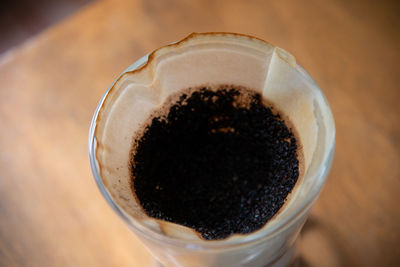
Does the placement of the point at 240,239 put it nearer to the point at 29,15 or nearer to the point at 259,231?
the point at 259,231

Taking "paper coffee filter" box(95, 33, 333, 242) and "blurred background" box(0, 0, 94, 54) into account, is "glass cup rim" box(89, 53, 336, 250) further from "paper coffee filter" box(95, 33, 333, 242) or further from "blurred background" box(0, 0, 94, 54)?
"blurred background" box(0, 0, 94, 54)

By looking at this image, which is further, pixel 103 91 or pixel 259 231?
pixel 103 91

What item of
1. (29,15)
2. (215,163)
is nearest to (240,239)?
(215,163)

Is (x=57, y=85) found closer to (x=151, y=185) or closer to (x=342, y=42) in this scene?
(x=151, y=185)

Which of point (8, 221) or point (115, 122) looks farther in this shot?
point (8, 221)

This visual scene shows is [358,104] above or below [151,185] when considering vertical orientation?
below

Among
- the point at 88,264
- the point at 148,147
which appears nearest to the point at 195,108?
the point at 148,147
